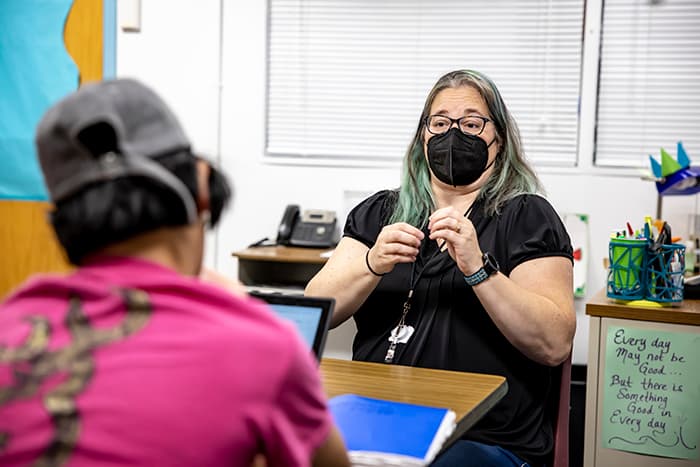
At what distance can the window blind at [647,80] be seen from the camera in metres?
3.45

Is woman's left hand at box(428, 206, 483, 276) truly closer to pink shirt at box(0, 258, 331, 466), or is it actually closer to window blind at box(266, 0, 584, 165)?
pink shirt at box(0, 258, 331, 466)

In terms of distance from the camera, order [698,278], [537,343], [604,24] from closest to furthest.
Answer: [537,343] → [698,278] → [604,24]

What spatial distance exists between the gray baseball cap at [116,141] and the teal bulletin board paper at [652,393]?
1779mm

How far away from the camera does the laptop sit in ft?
4.65

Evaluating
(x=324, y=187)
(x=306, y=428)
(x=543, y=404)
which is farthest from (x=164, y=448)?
(x=324, y=187)

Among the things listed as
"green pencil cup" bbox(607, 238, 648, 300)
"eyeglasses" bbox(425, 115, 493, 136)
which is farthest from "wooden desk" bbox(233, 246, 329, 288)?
"eyeglasses" bbox(425, 115, 493, 136)

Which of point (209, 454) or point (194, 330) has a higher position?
point (194, 330)

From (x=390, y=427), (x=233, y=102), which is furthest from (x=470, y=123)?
(x=233, y=102)

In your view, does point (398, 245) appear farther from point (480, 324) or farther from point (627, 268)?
point (627, 268)

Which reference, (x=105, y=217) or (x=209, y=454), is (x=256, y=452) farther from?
(x=105, y=217)

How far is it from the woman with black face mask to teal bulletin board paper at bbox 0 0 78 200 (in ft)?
8.58

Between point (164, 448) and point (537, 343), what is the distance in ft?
3.88

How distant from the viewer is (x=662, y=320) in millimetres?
2324

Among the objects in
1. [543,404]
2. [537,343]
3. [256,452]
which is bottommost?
[543,404]
